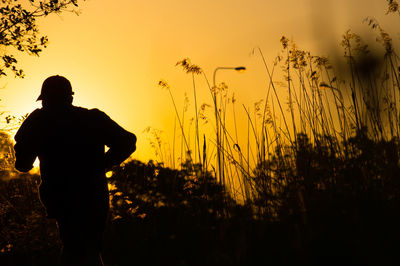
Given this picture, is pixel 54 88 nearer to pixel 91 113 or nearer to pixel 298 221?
pixel 91 113

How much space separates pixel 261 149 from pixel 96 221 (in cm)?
272

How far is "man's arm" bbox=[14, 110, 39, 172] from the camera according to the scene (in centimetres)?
274

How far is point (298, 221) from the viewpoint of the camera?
122 inches

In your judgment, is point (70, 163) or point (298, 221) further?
point (298, 221)

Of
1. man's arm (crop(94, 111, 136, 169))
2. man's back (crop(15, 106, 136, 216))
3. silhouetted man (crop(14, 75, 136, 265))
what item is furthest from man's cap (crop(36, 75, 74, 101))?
man's arm (crop(94, 111, 136, 169))

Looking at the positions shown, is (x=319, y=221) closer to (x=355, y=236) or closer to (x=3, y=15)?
(x=355, y=236)

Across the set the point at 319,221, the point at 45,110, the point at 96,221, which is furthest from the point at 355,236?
the point at 45,110

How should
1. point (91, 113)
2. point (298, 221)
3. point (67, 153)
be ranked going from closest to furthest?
point (67, 153), point (91, 113), point (298, 221)

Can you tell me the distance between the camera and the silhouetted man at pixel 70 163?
106 inches

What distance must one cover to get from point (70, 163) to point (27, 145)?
33 centimetres

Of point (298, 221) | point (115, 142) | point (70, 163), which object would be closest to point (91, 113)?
point (115, 142)

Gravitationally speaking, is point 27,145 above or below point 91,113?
below

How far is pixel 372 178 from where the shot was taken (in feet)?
11.6

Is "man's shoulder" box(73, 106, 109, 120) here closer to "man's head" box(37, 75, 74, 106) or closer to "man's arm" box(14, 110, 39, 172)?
"man's head" box(37, 75, 74, 106)
